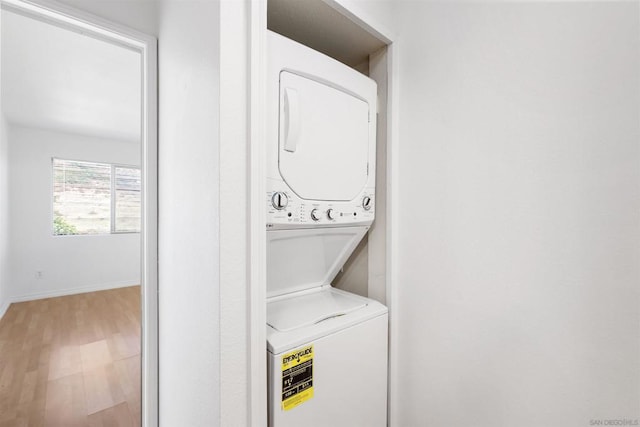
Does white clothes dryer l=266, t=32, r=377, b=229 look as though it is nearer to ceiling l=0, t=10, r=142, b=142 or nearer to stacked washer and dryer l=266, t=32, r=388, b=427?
stacked washer and dryer l=266, t=32, r=388, b=427

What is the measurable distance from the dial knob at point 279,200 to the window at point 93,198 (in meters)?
5.45

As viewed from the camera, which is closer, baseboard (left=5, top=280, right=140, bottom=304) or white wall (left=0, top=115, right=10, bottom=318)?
white wall (left=0, top=115, right=10, bottom=318)

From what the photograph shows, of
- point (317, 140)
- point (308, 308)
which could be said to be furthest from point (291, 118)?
point (308, 308)

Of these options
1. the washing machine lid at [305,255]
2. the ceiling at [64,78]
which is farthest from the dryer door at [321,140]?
the ceiling at [64,78]

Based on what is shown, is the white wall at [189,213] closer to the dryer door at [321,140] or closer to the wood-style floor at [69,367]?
the dryer door at [321,140]

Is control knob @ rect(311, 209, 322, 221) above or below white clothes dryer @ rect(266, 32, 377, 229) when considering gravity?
below

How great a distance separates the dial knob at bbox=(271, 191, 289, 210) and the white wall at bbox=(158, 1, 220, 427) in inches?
7.5

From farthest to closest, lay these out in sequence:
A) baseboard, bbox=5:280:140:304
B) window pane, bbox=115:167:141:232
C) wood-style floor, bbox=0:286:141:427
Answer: window pane, bbox=115:167:141:232
baseboard, bbox=5:280:140:304
wood-style floor, bbox=0:286:141:427

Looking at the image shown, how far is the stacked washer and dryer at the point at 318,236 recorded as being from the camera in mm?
850

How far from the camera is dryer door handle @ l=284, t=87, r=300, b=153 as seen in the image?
0.88 metres

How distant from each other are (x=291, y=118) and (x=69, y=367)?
296 cm

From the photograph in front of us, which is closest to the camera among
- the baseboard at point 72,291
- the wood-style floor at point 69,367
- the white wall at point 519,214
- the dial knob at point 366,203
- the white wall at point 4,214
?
the white wall at point 519,214

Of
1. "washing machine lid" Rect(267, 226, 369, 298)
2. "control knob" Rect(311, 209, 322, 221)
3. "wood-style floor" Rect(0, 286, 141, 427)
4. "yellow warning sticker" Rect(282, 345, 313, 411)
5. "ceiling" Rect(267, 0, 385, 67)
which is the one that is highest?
"ceiling" Rect(267, 0, 385, 67)

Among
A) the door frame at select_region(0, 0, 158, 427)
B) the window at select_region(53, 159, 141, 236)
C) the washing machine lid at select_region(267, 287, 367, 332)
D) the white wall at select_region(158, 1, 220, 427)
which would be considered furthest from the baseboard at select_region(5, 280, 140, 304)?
the washing machine lid at select_region(267, 287, 367, 332)
